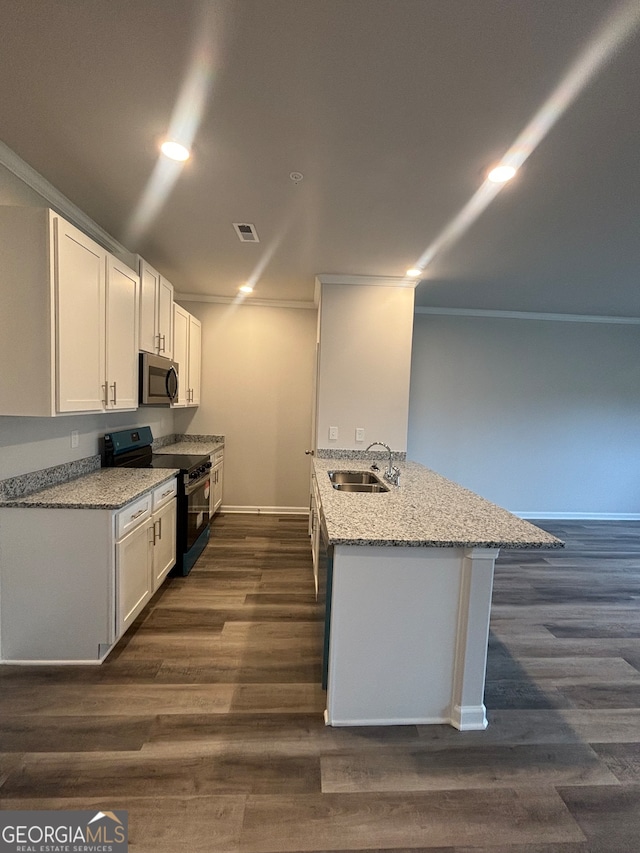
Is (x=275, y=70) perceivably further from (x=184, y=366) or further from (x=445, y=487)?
(x=184, y=366)

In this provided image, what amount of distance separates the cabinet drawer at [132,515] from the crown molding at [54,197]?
6.08ft

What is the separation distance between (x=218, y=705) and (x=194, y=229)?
2.88 meters

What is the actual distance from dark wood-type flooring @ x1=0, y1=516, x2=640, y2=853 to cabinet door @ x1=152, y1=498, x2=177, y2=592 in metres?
0.27

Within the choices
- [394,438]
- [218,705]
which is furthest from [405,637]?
[394,438]

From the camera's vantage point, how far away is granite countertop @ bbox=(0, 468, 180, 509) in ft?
6.43

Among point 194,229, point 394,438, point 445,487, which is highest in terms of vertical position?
point 194,229

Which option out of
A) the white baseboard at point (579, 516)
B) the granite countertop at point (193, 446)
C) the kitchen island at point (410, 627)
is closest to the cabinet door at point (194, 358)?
the granite countertop at point (193, 446)

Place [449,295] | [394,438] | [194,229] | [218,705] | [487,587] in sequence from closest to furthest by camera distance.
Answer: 1. [487,587]
2. [218,705]
3. [194,229]
4. [394,438]
5. [449,295]

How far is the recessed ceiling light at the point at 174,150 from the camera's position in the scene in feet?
5.57

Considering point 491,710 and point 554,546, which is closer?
point 554,546

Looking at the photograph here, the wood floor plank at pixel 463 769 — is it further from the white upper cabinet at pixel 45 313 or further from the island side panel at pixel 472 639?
the white upper cabinet at pixel 45 313

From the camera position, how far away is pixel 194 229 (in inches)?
101

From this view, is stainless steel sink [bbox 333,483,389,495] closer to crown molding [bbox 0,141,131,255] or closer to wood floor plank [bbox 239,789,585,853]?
wood floor plank [bbox 239,789,585,853]

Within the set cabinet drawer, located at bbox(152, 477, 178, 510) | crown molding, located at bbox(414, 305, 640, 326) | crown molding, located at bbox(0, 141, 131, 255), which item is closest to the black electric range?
cabinet drawer, located at bbox(152, 477, 178, 510)
